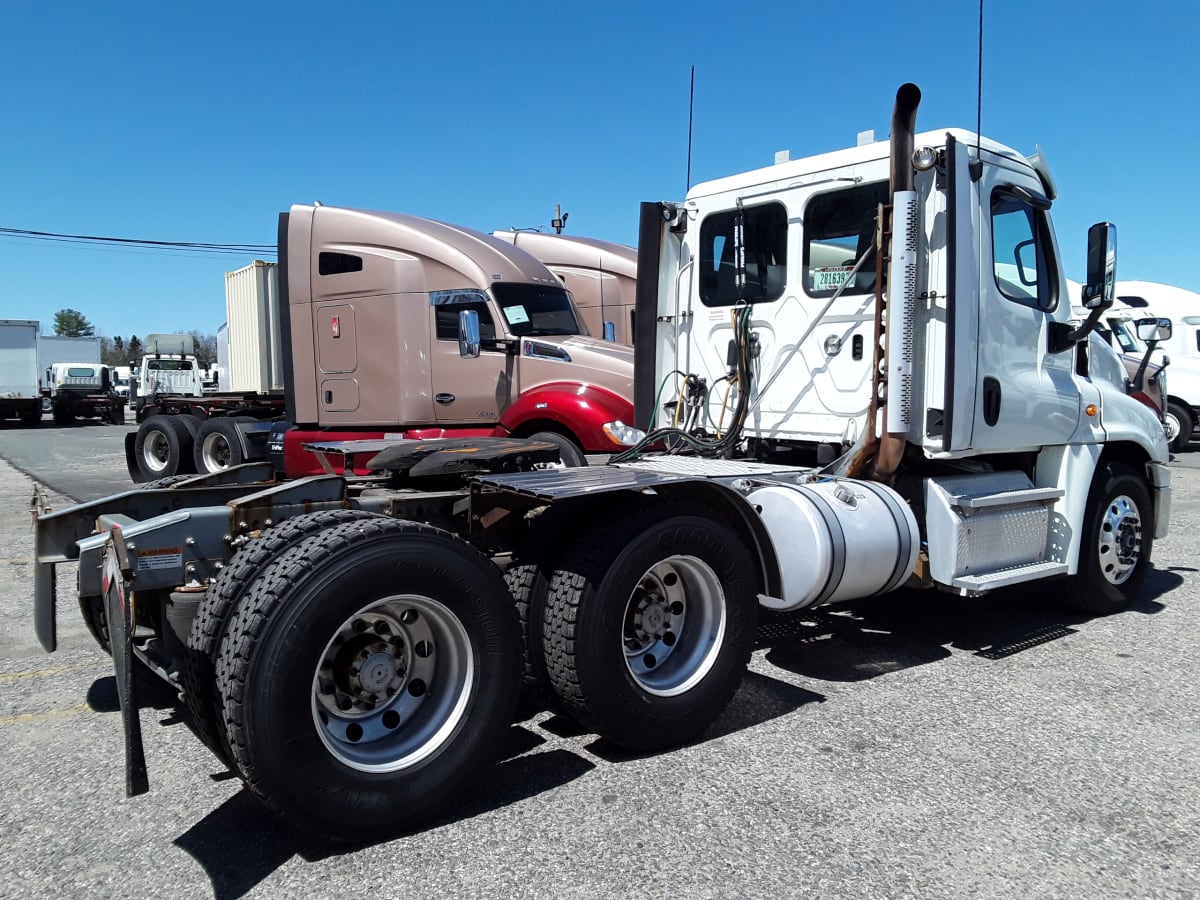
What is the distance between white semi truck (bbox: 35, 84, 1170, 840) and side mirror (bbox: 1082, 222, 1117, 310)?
0.08 ft

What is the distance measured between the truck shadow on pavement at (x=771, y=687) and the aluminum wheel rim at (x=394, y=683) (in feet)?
0.99

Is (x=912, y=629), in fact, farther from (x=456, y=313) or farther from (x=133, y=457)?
(x=133, y=457)

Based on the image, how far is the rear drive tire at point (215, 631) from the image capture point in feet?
9.80

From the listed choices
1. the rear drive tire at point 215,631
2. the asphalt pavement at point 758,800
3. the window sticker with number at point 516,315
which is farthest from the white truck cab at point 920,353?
the window sticker with number at point 516,315

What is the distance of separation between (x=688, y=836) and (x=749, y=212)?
416 centimetres

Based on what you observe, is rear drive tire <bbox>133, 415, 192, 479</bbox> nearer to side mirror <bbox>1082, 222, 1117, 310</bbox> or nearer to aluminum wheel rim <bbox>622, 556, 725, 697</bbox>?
aluminum wheel rim <bbox>622, 556, 725, 697</bbox>

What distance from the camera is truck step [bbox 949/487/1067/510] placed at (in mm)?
5133

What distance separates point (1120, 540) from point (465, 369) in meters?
6.13

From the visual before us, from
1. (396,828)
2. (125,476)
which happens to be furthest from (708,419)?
(125,476)

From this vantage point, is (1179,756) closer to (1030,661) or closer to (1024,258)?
(1030,661)

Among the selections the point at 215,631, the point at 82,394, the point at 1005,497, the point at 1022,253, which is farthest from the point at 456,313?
the point at 82,394

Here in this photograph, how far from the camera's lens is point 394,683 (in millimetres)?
3316

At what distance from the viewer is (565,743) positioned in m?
4.01

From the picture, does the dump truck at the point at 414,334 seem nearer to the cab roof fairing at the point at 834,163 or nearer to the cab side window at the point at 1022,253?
the cab roof fairing at the point at 834,163
